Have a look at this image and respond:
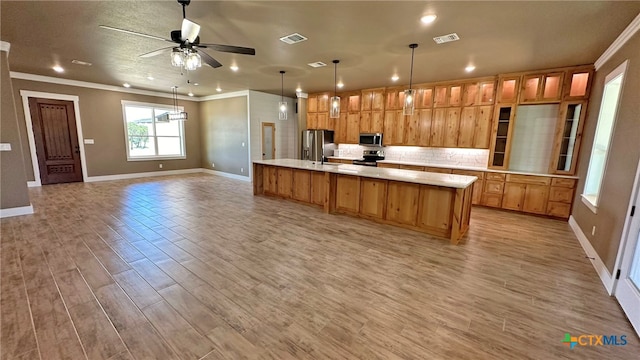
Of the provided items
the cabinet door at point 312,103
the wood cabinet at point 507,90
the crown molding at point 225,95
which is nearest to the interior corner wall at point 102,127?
the crown molding at point 225,95

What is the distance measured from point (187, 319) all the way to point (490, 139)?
619 centimetres

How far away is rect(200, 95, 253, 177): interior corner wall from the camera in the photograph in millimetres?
8289

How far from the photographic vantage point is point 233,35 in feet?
11.5

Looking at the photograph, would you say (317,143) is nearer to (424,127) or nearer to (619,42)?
(424,127)

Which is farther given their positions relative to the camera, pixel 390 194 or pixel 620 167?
pixel 390 194

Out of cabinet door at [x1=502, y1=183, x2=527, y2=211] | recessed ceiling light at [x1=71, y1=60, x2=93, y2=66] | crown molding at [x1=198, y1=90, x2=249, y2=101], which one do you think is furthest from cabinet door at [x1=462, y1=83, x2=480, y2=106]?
recessed ceiling light at [x1=71, y1=60, x2=93, y2=66]

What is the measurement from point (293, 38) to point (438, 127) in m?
4.15

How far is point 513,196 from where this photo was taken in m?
5.14

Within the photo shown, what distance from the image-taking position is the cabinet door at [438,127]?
6.01 metres

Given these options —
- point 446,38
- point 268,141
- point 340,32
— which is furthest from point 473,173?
point 268,141

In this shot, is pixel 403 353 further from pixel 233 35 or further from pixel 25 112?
pixel 25 112

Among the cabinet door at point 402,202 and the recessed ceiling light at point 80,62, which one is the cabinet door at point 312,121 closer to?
the cabinet door at point 402,202

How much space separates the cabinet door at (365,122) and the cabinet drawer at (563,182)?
4053 mm

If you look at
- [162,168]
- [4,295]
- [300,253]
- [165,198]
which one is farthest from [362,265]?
[162,168]
